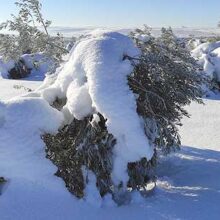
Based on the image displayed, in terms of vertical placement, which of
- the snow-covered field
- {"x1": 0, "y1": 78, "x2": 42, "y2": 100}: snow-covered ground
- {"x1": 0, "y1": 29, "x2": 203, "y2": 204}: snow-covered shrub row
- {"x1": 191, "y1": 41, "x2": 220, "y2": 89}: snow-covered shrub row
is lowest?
{"x1": 0, "y1": 78, "x2": 42, "y2": 100}: snow-covered ground

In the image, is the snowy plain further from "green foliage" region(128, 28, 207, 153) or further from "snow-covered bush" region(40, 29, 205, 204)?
"green foliage" region(128, 28, 207, 153)

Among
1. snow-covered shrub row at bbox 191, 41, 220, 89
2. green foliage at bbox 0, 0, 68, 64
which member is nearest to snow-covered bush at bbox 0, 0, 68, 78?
green foliage at bbox 0, 0, 68, 64

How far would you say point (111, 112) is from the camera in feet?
16.2

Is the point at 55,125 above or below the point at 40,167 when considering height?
above

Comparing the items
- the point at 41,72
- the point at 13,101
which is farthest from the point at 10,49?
the point at 41,72

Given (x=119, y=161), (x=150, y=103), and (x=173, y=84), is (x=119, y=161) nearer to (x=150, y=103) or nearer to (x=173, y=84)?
(x=150, y=103)

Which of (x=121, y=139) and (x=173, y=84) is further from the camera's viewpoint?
(x=173, y=84)

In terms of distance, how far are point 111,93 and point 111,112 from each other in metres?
0.20

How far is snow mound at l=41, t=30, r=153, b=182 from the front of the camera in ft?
16.3

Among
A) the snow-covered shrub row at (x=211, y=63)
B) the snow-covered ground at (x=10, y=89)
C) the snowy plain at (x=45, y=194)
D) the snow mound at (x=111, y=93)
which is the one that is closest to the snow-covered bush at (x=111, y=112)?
the snow mound at (x=111, y=93)

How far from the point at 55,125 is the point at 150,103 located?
44.3 inches

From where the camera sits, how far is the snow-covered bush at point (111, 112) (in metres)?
5.02

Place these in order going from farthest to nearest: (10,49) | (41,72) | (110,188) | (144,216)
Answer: (41,72)
(10,49)
(110,188)
(144,216)

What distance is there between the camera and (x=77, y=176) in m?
5.16
